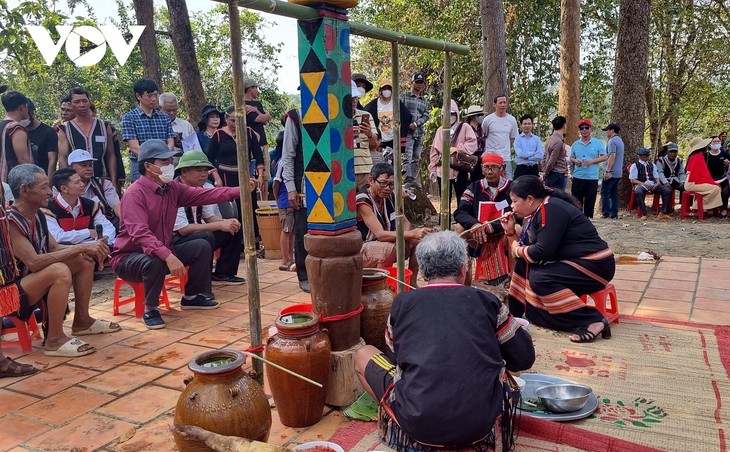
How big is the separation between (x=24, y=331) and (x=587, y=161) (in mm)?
7633

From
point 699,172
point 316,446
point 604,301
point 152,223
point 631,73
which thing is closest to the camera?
point 316,446

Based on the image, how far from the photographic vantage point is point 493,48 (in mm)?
8539

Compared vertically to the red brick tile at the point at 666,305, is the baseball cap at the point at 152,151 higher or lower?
higher

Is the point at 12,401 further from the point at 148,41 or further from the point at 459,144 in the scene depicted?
the point at 148,41

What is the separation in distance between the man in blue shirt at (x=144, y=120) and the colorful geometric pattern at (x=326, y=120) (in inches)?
135

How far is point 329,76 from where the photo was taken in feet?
8.94

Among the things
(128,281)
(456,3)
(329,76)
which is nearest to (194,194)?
(128,281)

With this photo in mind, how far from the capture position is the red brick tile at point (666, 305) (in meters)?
4.45

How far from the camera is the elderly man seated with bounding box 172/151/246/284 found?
4.74m

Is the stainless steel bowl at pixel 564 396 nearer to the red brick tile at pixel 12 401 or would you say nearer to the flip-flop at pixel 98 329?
the red brick tile at pixel 12 401

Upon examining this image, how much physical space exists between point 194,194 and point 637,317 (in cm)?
358

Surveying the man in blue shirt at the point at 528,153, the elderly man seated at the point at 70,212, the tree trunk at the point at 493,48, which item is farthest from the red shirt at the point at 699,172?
the elderly man seated at the point at 70,212

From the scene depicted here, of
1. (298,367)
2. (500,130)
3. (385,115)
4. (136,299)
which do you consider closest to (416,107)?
(385,115)

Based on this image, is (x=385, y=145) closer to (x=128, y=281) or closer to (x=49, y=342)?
(x=128, y=281)
